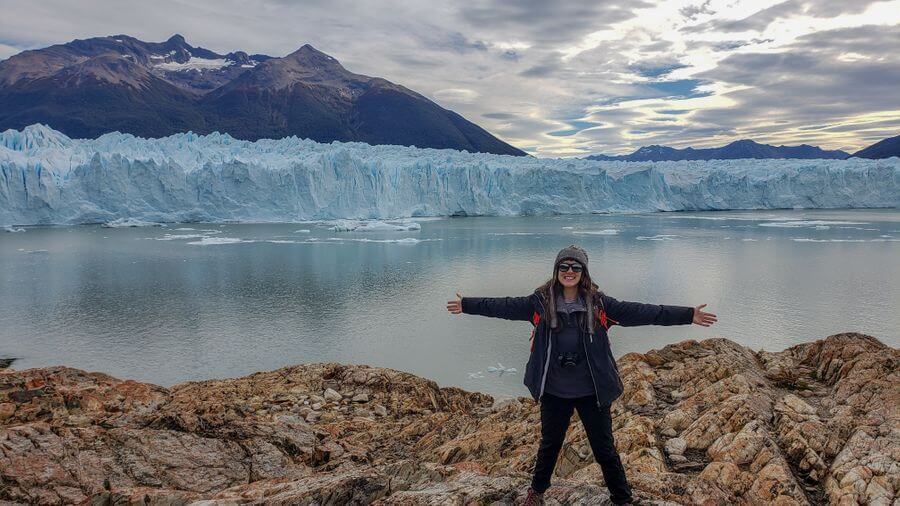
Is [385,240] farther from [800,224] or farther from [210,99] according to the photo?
[210,99]

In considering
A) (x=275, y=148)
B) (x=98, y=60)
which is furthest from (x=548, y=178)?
(x=98, y=60)

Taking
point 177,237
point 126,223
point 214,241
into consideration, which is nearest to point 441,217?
point 177,237

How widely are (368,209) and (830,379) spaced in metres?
35.2

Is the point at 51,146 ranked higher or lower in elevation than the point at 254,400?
higher

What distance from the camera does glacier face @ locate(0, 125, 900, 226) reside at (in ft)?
110

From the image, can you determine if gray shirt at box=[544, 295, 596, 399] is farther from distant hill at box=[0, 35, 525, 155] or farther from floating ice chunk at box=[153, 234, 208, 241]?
distant hill at box=[0, 35, 525, 155]

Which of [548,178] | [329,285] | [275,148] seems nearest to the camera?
[329,285]

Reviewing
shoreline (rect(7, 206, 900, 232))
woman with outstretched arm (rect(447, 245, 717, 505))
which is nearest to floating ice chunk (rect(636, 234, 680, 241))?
shoreline (rect(7, 206, 900, 232))

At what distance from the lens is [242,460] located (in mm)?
3988

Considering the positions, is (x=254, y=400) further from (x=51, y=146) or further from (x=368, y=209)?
(x=51, y=146)

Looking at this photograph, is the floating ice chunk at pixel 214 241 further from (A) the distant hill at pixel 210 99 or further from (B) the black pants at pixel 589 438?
(A) the distant hill at pixel 210 99

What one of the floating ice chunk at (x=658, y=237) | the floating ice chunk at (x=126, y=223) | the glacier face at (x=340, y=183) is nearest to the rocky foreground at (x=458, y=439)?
the floating ice chunk at (x=658, y=237)

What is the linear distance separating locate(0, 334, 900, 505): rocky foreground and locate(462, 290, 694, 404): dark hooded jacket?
1.81ft

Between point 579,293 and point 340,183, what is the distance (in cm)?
3623
